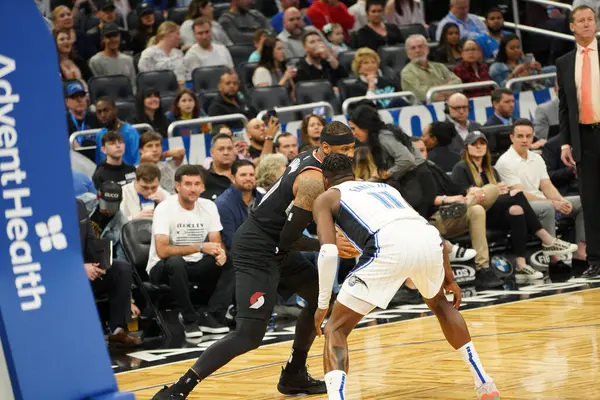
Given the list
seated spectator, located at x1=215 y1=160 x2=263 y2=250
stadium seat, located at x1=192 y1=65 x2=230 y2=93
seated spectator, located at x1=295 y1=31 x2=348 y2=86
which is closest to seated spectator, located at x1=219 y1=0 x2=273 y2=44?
seated spectator, located at x1=295 y1=31 x2=348 y2=86

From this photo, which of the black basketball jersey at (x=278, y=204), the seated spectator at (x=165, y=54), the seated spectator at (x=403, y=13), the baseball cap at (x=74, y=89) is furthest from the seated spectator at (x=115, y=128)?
the seated spectator at (x=403, y=13)

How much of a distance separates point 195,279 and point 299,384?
10.4 ft

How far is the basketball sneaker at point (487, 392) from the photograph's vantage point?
5.55 meters

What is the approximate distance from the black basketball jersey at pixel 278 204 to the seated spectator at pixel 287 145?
4533mm

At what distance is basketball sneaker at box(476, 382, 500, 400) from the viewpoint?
18.2 feet

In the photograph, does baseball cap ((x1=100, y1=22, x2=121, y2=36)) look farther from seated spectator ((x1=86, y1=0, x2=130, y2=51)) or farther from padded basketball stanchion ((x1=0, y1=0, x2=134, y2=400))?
padded basketball stanchion ((x1=0, y1=0, x2=134, y2=400))

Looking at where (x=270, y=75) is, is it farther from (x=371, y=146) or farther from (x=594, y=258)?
(x=594, y=258)

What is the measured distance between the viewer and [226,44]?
14719mm

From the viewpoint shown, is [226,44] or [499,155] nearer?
[499,155]

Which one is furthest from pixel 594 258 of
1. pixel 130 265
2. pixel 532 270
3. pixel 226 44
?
pixel 226 44

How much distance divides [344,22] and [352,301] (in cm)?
1069

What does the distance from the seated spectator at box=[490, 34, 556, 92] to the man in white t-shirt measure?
19.5 ft

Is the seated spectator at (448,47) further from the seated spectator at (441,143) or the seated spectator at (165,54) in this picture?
the seated spectator at (165,54)

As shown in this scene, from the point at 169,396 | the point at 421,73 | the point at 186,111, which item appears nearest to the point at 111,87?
the point at 186,111
